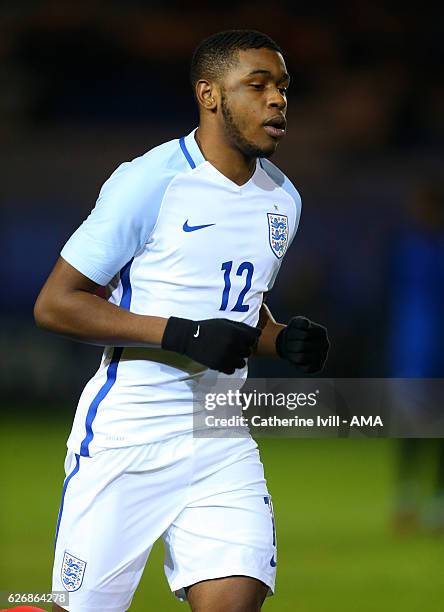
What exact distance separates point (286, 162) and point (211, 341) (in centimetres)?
589

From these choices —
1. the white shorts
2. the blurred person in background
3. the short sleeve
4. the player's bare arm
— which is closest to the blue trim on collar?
the short sleeve

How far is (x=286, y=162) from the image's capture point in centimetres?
818

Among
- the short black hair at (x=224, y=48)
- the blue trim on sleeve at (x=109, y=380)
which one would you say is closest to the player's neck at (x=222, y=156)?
the short black hair at (x=224, y=48)

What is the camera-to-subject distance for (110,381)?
2586mm

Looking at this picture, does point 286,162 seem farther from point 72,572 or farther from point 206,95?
point 72,572

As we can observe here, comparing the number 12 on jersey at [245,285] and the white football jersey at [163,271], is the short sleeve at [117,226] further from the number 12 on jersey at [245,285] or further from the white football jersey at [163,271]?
the number 12 on jersey at [245,285]

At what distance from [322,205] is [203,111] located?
19.3 feet

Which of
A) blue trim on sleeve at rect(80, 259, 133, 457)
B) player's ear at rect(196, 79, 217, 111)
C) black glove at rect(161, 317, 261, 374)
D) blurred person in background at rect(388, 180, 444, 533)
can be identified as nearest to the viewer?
black glove at rect(161, 317, 261, 374)

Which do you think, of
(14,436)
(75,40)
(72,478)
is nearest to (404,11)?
(75,40)

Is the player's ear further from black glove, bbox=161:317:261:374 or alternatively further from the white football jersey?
black glove, bbox=161:317:261:374

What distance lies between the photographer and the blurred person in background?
5.48 meters

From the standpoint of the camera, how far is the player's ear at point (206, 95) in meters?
2.66

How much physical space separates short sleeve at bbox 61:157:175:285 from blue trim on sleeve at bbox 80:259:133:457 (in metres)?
0.05

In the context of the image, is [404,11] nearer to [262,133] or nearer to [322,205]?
[322,205]
